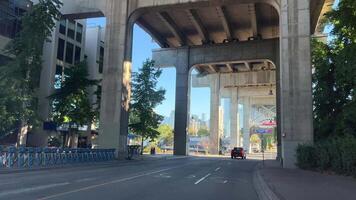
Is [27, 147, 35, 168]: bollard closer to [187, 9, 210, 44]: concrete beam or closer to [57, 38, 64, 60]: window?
[57, 38, 64, 60]: window

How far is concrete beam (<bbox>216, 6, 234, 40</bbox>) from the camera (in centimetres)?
4945

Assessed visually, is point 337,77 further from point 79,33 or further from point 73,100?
point 79,33

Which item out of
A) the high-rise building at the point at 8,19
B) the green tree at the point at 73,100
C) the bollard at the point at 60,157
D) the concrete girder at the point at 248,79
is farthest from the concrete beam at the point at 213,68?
the bollard at the point at 60,157

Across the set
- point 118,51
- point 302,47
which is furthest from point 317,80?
point 118,51

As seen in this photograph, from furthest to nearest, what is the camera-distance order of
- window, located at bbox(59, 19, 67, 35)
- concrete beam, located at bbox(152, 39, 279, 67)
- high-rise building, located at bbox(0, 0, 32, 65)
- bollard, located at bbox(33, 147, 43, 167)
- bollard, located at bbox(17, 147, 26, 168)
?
1. concrete beam, located at bbox(152, 39, 279, 67)
2. window, located at bbox(59, 19, 67, 35)
3. high-rise building, located at bbox(0, 0, 32, 65)
4. bollard, located at bbox(33, 147, 43, 167)
5. bollard, located at bbox(17, 147, 26, 168)

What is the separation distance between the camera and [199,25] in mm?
55656

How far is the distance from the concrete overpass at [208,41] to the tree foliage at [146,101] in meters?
7.73

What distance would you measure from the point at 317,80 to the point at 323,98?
2.04 metres

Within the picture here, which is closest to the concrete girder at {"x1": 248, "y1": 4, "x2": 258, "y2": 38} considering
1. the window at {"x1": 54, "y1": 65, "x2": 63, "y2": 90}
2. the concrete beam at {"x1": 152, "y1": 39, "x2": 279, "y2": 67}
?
the concrete beam at {"x1": 152, "y1": 39, "x2": 279, "y2": 67}

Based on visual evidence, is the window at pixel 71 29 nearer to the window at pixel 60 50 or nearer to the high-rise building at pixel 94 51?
the window at pixel 60 50

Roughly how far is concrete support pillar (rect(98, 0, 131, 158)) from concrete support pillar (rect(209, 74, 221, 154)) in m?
41.0

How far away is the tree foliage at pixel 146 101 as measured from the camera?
50812 millimetres

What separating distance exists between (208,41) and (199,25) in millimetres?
7211

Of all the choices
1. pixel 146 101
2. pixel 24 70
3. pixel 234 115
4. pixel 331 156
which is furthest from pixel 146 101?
pixel 234 115
